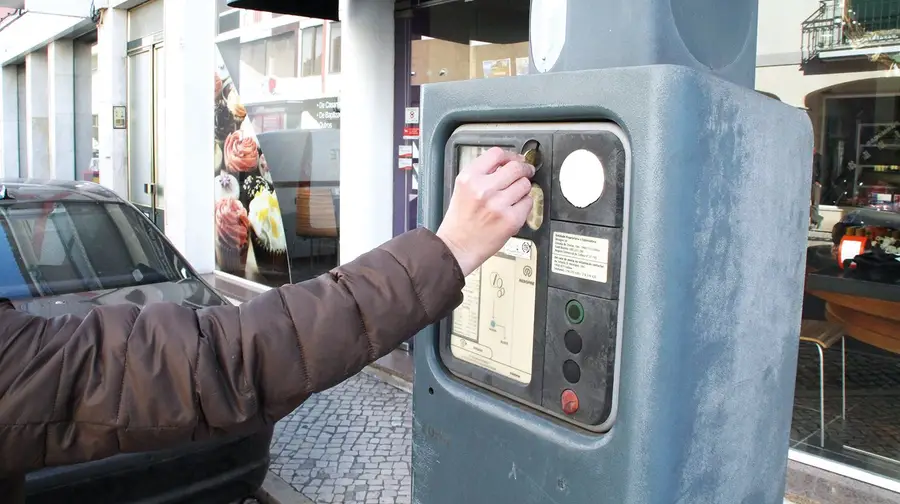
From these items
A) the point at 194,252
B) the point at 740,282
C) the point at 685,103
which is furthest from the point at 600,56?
the point at 194,252

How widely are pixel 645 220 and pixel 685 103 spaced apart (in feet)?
0.69

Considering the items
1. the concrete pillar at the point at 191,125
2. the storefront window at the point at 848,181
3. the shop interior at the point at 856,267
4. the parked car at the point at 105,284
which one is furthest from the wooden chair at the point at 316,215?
the shop interior at the point at 856,267

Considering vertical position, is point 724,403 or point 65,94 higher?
point 65,94

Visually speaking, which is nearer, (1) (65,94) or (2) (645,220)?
(2) (645,220)

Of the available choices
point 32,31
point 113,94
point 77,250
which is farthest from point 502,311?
point 32,31

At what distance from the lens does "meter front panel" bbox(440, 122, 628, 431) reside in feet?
4.61

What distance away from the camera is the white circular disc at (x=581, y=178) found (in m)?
1.40

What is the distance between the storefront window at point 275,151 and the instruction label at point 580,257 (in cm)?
555

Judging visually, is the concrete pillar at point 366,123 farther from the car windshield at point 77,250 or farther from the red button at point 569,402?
the red button at point 569,402

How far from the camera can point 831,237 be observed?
4246 mm

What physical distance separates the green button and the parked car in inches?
90.0

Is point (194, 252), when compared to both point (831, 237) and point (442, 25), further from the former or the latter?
point (831, 237)

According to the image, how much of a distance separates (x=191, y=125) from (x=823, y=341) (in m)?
7.08

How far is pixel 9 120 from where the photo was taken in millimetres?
18875
